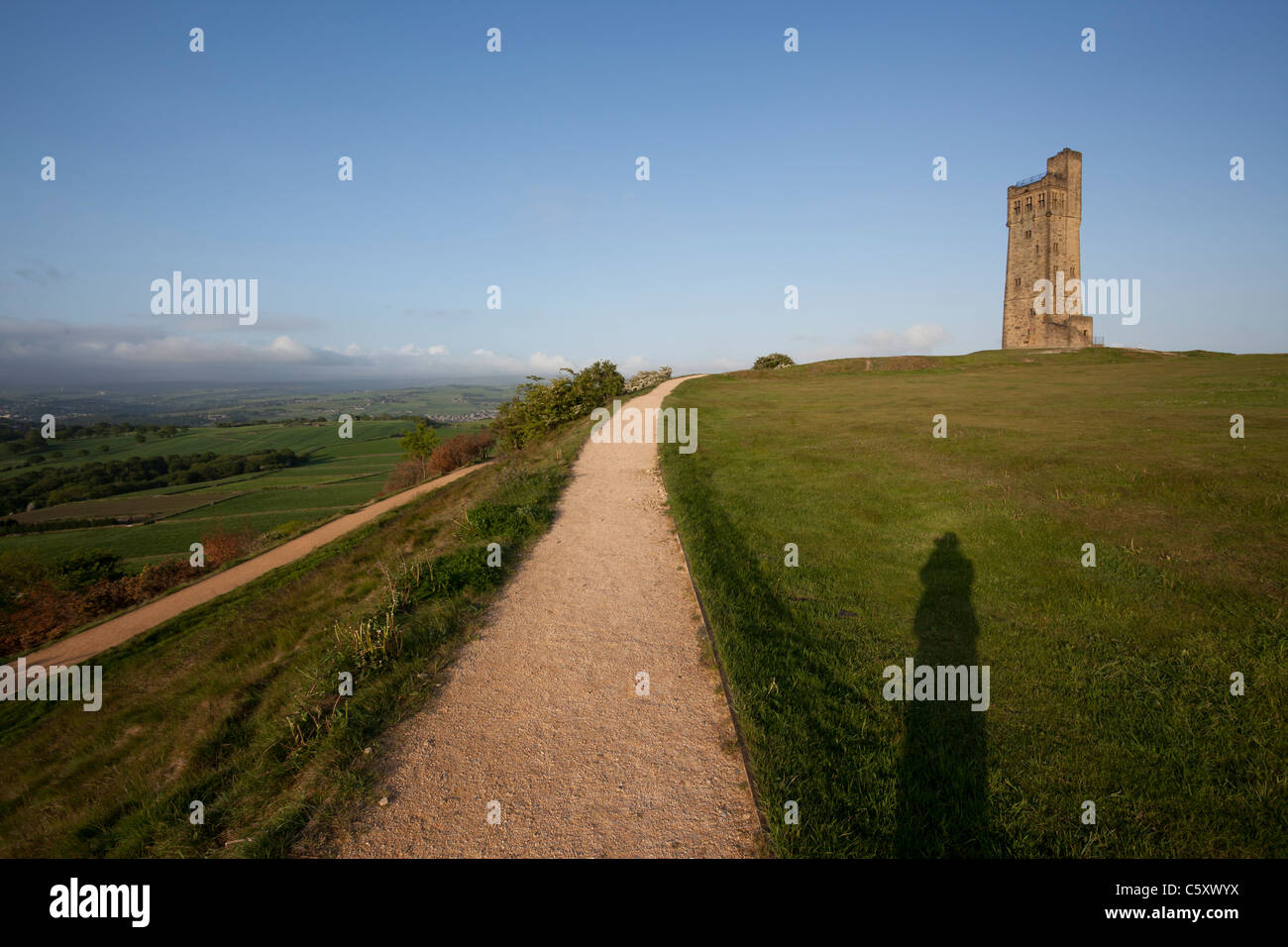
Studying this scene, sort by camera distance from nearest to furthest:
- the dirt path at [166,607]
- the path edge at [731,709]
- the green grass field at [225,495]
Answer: the path edge at [731,709] → the dirt path at [166,607] → the green grass field at [225,495]

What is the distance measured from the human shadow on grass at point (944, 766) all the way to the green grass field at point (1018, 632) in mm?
19

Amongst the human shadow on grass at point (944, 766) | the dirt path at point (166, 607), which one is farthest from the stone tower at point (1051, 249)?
the dirt path at point (166, 607)

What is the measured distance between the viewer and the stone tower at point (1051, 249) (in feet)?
194

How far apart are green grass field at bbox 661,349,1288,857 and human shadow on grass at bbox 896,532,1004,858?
0.8 inches

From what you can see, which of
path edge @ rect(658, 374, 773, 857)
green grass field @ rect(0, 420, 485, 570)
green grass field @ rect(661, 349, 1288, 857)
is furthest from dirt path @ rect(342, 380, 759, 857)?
green grass field @ rect(0, 420, 485, 570)

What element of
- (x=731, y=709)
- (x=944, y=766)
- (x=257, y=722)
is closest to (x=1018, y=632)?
(x=944, y=766)

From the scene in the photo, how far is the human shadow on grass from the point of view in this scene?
3.56 metres

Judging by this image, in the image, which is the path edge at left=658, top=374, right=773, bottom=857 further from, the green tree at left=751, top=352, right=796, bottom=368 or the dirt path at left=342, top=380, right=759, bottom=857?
the green tree at left=751, top=352, right=796, bottom=368

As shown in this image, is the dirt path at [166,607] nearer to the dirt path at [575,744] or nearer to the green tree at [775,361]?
the dirt path at [575,744]

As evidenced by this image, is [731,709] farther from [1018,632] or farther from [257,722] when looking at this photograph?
[257,722]

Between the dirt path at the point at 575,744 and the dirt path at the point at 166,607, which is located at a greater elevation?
the dirt path at the point at 575,744
